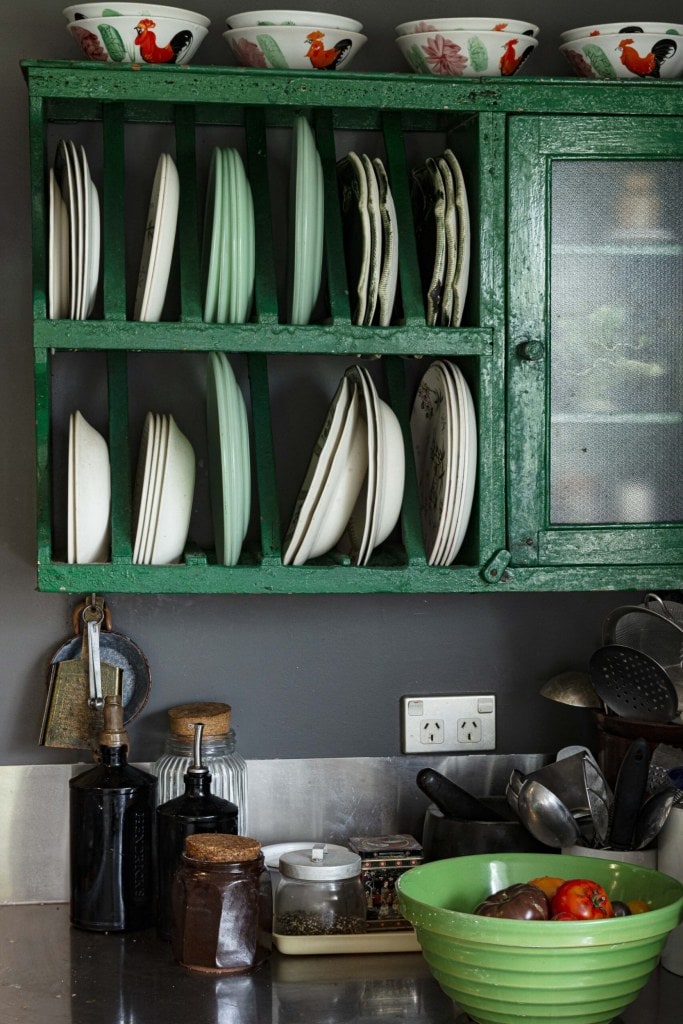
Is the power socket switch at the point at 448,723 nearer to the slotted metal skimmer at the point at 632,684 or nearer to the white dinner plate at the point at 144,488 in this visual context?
the slotted metal skimmer at the point at 632,684

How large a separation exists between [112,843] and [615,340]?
100 centimetres

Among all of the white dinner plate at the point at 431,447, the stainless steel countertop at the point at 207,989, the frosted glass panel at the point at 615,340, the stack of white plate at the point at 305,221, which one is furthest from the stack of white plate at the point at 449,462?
the stainless steel countertop at the point at 207,989

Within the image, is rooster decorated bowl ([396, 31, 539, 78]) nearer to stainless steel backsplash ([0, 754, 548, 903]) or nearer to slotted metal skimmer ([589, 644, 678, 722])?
slotted metal skimmer ([589, 644, 678, 722])

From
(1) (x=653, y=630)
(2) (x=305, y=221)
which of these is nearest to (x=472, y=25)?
(2) (x=305, y=221)

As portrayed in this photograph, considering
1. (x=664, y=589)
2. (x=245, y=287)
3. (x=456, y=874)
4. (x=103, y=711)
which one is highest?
(x=245, y=287)

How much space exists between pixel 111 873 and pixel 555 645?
2.56 feet

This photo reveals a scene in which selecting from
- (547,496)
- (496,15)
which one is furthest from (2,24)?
(547,496)

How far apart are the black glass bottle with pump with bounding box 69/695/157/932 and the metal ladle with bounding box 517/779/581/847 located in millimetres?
539

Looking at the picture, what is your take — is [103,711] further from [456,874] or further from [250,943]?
[456,874]

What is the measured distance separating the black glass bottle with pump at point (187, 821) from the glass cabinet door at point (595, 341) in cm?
53

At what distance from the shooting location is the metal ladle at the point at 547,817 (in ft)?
5.87

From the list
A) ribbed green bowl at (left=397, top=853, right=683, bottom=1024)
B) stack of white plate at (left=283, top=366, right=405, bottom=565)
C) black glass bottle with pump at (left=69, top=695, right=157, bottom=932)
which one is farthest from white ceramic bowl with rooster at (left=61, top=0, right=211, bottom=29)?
ribbed green bowl at (left=397, top=853, right=683, bottom=1024)

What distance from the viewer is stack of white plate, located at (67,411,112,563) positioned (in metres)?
1.77

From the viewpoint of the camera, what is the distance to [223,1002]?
5.24ft
